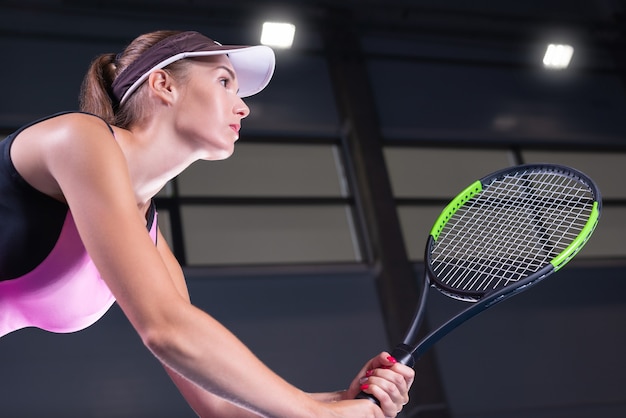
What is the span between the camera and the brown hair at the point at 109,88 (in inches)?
59.8

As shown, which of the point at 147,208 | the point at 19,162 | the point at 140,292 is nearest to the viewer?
the point at 140,292

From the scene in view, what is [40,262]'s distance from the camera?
→ 136cm

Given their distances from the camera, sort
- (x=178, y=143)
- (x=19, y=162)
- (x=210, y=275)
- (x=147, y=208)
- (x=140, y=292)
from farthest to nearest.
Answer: (x=210, y=275)
(x=147, y=208)
(x=178, y=143)
(x=19, y=162)
(x=140, y=292)

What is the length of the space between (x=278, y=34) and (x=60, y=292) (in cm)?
517

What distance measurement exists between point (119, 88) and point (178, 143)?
0.69ft

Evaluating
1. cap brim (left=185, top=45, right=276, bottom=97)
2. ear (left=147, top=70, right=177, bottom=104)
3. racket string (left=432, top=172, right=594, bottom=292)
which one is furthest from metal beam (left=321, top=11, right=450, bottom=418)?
ear (left=147, top=70, right=177, bottom=104)

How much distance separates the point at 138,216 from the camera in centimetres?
121

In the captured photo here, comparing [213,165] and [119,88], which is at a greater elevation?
[213,165]

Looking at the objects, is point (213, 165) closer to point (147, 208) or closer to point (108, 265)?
point (147, 208)

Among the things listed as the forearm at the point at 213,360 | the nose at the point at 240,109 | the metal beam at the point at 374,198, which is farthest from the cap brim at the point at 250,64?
the metal beam at the point at 374,198

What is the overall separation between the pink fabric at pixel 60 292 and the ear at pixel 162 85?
31 cm

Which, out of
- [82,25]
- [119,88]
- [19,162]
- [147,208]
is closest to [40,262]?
[19,162]

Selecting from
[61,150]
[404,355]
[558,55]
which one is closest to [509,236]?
[404,355]

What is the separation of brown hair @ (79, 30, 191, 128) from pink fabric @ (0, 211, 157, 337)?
289 millimetres
